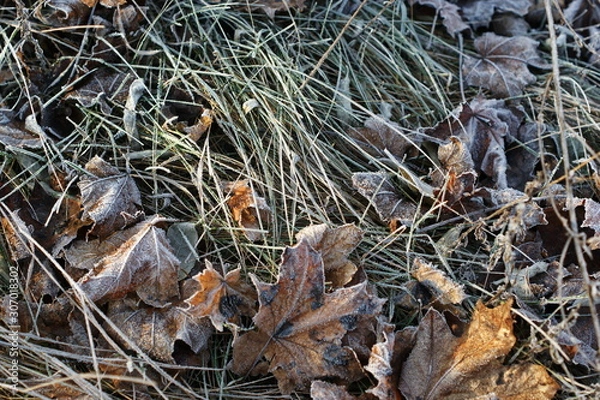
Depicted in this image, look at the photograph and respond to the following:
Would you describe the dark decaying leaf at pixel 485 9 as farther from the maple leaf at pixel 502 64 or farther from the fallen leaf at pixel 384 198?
the fallen leaf at pixel 384 198

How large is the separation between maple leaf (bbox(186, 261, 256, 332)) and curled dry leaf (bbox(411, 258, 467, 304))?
1.85 feet

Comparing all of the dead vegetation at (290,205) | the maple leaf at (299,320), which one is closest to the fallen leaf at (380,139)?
the dead vegetation at (290,205)

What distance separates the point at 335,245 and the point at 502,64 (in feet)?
4.21

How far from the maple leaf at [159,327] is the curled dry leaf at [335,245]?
16.9 inches

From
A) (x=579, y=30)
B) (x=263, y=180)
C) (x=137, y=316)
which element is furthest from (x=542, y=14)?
(x=137, y=316)

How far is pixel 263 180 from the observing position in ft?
7.11

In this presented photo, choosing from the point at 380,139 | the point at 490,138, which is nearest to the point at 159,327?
the point at 380,139

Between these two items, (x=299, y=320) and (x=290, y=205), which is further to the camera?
(x=290, y=205)

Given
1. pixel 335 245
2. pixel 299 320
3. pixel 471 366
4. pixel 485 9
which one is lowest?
pixel 471 366

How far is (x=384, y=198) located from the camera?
2.14 metres

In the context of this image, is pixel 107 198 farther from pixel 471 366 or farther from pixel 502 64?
pixel 502 64

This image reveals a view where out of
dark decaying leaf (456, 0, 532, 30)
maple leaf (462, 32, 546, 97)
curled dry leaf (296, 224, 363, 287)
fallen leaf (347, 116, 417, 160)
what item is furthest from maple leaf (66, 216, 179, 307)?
dark decaying leaf (456, 0, 532, 30)

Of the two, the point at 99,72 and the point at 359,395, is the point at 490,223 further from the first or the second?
the point at 99,72

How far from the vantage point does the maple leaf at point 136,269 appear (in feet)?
6.03
